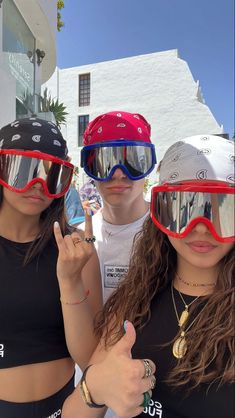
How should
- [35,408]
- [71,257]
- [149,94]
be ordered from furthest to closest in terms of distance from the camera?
[149,94] < [35,408] < [71,257]

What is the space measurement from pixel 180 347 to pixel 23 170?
0.91 metres

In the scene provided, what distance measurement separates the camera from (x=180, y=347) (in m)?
1.08

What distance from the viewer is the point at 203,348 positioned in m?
1.05

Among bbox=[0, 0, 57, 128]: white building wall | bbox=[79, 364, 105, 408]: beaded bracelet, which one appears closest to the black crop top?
bbox=[79, 364, 105, 408]: beaded bracelet

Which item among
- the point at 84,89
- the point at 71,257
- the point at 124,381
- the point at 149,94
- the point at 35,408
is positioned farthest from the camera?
the point at 84,89

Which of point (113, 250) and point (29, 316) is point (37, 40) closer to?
point (113, 250)

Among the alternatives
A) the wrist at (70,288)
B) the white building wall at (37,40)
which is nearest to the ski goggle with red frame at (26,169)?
the wrist at (70,288)

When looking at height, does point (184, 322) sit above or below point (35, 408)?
above

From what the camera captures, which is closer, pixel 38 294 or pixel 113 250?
pixel 38 294

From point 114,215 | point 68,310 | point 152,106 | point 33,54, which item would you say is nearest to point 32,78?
point 33,54

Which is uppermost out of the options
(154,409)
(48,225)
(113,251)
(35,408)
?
(48,225)

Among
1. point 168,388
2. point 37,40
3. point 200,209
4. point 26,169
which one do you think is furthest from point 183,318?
point 37,40

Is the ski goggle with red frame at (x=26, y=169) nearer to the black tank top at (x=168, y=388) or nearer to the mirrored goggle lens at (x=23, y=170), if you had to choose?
the mirrored goggle lens at (x=23, y=170)

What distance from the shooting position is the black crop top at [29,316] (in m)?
1.37
